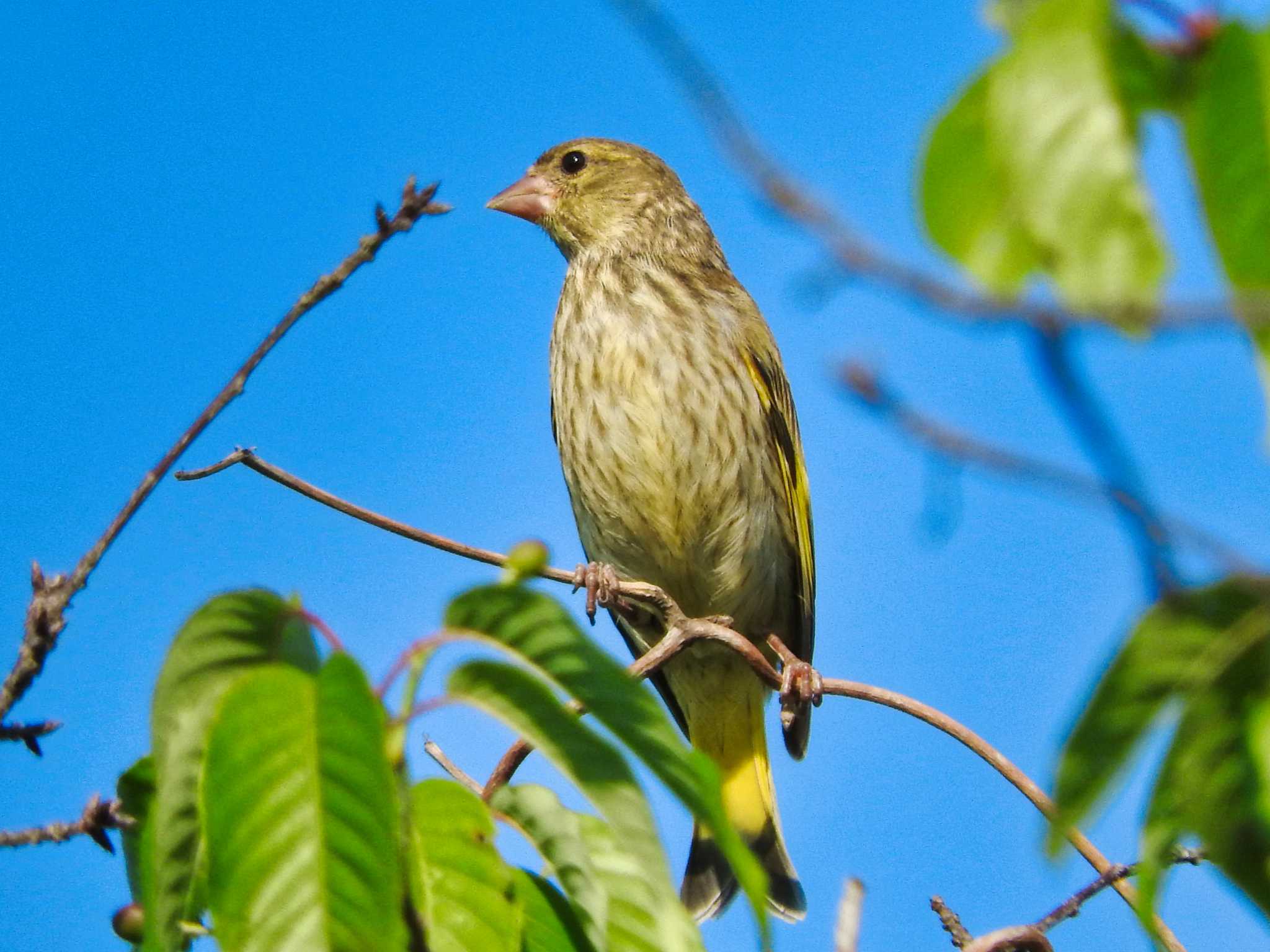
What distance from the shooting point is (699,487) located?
19.0 feet

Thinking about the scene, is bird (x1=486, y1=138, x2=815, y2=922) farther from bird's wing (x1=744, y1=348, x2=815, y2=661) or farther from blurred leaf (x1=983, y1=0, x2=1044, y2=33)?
blurred leaf (x1=983, y1=0, x2=1044, y2=33)

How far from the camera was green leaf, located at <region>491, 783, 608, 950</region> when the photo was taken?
2.05m

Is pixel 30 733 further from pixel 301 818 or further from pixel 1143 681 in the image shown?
pixel 1143 681

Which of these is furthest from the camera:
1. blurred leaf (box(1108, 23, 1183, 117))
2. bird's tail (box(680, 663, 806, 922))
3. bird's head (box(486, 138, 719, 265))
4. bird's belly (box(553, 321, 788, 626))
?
bird's head (box(486, 138, 719, 265))

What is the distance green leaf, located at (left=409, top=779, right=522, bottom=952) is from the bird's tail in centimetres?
366

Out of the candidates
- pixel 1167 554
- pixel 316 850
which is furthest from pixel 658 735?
pixel 1167 554

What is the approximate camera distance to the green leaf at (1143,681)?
1.36 metres

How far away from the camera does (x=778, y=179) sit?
4.10 ft

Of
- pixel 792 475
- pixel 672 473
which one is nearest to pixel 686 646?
pixel 672 473

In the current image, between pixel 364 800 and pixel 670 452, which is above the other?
pixel 670 452

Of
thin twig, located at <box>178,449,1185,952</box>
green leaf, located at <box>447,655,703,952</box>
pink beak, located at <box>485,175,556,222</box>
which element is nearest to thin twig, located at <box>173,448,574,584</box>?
thin twig, located at <box>178,449,1185,952</box>

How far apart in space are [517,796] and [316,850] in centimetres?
60

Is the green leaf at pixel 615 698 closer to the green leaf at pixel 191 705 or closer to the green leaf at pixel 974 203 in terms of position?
the green leaf at pixel 191 705

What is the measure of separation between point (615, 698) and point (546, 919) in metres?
0.61
